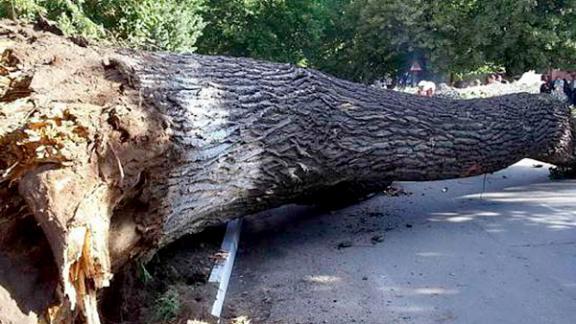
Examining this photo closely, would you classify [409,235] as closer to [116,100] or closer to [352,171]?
[352,171]

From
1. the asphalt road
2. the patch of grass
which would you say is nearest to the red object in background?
the asphalt road

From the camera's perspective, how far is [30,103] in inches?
111

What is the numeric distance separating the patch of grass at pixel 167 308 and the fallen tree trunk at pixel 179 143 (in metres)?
0.43

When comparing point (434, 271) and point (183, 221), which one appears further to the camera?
point (434, 271)

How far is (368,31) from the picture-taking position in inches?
812

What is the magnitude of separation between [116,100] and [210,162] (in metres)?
0.92

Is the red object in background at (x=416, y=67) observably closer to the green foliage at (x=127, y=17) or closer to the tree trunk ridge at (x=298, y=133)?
the green foliage at (x=127, y=17)

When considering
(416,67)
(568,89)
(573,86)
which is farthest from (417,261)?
(416,67)

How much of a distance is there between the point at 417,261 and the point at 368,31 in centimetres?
1669

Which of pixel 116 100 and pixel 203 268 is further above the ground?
pixel 116 100

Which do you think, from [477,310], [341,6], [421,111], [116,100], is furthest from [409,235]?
[341,6]

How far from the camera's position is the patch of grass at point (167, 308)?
383 centimetres

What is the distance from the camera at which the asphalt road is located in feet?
13.3

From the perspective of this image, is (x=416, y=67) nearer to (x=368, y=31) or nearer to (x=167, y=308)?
(x=368, y=31)
